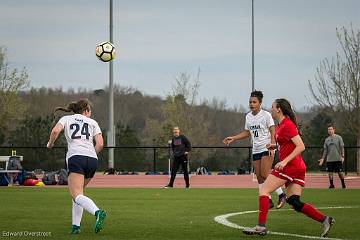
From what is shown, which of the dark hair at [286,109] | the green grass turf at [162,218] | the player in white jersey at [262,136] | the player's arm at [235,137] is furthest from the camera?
the player in white jersey at [262,136]

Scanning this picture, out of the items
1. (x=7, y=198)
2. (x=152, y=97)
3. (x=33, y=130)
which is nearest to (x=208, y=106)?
(x=152, y=97)

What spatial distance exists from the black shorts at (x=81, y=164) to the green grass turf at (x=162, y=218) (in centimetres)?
91

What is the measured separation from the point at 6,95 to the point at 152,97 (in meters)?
34.0

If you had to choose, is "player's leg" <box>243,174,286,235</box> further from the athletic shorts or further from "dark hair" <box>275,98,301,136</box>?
"dark hair" <box>275,98,301,136</box>

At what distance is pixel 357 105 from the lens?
177 feet

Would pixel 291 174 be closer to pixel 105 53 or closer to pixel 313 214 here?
pixel 313 214

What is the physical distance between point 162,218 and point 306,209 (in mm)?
4241

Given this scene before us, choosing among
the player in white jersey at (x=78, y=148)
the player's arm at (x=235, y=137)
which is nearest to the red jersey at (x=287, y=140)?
the player in white jersey at (x=78, y=148)

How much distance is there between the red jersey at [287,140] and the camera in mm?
12062

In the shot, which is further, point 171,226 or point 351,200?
point 351,200

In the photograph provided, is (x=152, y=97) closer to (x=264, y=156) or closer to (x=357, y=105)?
(x=357, y=105)

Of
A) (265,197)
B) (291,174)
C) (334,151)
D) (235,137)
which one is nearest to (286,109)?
(291,174)

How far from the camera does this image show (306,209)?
12.0 metres

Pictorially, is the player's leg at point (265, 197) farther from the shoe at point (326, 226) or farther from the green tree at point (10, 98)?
the green tree at point (10, 98)
